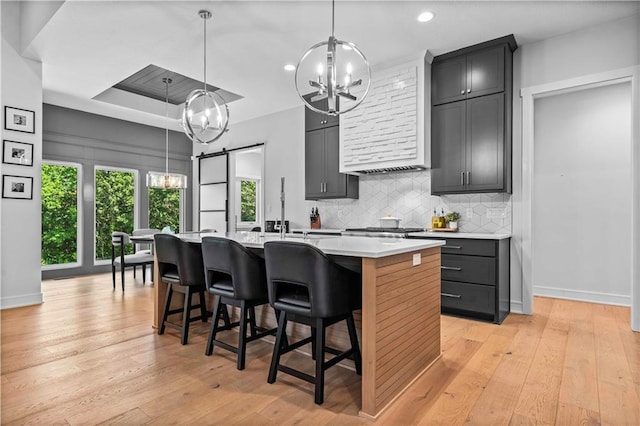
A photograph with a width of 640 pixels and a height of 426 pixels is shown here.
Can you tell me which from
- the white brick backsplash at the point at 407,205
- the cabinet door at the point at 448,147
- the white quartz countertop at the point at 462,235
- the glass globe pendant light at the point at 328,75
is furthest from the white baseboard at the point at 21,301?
the cabinet door at the point at 448,147

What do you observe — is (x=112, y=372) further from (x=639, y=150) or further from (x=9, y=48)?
(x=639, y=150)

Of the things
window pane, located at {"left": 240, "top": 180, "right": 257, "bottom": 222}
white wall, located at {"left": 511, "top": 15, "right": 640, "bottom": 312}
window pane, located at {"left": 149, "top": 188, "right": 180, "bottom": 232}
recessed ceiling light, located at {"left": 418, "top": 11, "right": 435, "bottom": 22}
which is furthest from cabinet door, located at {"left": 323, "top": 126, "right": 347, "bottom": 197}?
window pane, located at {"left": 240, "top": 180, "right": 257, "bottom": 222}

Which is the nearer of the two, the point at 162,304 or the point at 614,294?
the point at 162,304

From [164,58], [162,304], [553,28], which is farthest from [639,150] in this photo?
[164,58]

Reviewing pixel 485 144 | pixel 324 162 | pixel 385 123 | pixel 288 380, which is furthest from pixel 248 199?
pixel 288 380

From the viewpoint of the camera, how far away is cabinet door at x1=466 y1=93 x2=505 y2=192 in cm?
375

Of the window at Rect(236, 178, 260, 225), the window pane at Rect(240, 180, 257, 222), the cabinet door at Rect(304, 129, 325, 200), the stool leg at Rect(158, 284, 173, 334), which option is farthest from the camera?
the window pane at Rect(240, 180, 257, 222)

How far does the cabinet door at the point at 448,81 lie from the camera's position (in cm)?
401

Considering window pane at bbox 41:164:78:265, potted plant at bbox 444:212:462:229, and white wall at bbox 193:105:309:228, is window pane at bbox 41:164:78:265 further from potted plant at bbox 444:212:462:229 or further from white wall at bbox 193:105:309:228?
potted plant at bbox 444:212:462:229

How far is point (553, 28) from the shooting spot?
11.7 feet

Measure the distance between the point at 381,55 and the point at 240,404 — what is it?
12.5ft

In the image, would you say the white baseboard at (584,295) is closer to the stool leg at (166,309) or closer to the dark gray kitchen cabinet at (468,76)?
the dark gray kitchen cabinet at (468,76)

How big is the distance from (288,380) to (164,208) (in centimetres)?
620

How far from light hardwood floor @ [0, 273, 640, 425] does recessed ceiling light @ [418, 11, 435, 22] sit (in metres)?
2.90
